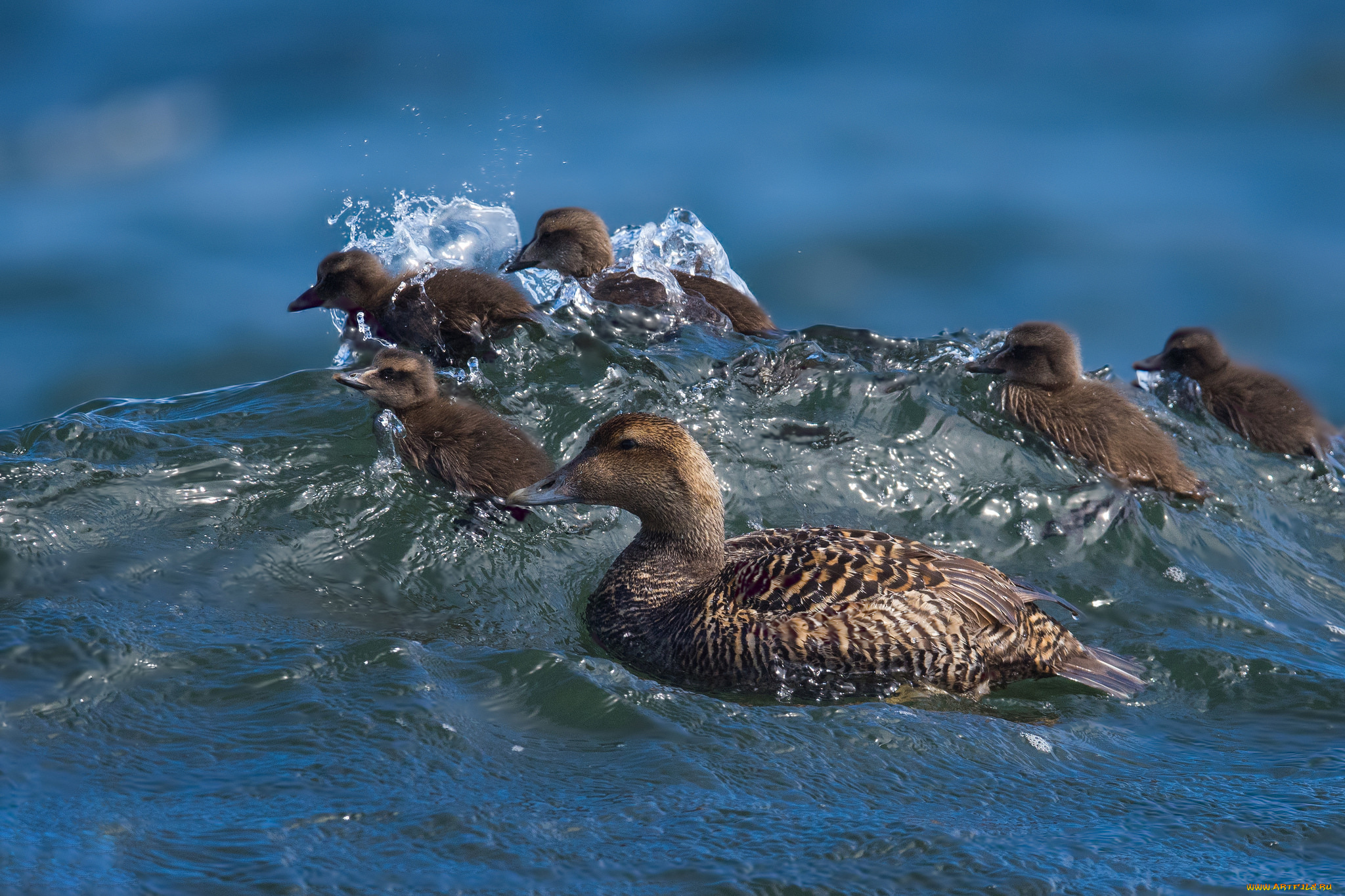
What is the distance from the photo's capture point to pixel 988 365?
691 centimetres

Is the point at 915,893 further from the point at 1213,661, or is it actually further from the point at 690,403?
the point at 690,403

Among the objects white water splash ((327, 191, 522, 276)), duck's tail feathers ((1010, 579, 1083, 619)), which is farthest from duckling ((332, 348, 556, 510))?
duck's tail feathers ((1010, 579, 1083, 619))

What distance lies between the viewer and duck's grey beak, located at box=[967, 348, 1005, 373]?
688 centimetres

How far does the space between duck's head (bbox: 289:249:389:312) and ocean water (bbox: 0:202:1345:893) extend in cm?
65

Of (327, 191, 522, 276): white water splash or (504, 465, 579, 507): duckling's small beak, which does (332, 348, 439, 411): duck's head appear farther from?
(327, 191, 522, 276): white water splash

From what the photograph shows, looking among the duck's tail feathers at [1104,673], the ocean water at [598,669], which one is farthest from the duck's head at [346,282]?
the duck's tail feathers at [1104,673]

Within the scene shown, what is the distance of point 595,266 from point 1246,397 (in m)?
3.49

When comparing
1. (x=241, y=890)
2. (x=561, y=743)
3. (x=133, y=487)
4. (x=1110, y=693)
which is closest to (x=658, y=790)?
(x=561, y=743)

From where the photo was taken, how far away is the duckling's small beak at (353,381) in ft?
19.2

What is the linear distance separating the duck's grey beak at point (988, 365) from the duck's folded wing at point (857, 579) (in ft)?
7.45

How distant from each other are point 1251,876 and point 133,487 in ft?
13.9

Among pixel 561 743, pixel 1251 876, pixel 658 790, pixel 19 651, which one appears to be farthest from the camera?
pixel 19 651

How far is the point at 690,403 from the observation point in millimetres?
6297

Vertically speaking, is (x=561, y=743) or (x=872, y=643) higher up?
(x=872, y=643)
